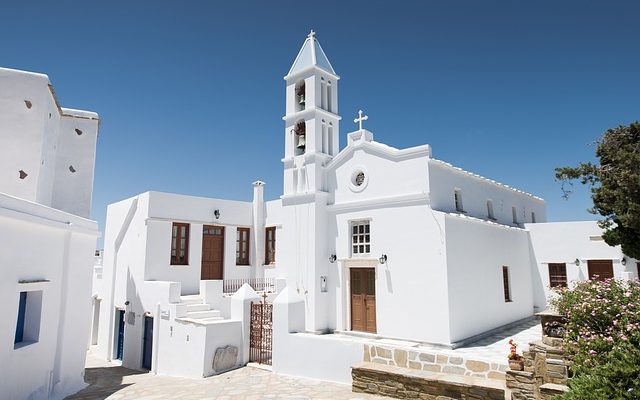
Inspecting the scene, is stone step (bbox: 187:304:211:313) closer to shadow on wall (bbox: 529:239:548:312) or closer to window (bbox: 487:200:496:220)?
window (bbox: 487:200:496:220)

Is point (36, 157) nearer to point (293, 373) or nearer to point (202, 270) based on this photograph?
point (202, 270)

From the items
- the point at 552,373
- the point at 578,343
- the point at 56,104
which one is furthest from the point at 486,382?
the point at 56,104

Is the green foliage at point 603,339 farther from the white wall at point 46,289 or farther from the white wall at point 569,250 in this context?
the white wall at point 569,250

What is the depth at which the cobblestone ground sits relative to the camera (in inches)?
369

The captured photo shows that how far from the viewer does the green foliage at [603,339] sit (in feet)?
17.4

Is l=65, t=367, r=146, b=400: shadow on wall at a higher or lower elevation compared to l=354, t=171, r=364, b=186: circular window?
lower

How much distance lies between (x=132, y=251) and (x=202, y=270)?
3.11m

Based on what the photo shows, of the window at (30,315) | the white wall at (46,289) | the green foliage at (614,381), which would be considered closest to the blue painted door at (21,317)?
the window at (30,315)

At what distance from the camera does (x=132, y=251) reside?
18.0 metres

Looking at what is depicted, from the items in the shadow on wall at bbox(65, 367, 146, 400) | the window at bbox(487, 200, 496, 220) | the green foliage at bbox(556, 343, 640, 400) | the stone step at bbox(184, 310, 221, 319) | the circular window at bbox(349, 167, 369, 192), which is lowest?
the shadow on wall at bbox(65, 367, 146, 400)

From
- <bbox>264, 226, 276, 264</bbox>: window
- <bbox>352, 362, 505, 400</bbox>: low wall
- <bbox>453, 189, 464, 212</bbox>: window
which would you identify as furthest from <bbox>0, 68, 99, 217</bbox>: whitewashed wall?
<bbox>453, 189, 464, 212</bbox>: window

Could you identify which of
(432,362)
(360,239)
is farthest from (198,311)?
(432,362)

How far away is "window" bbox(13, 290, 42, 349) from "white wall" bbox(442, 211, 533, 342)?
10829mm

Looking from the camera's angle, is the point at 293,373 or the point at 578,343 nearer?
the point at 578,343
